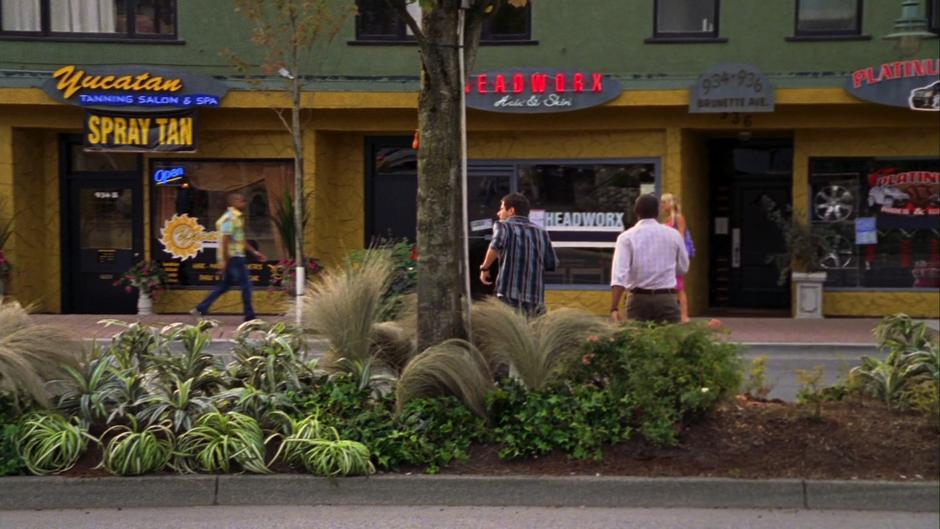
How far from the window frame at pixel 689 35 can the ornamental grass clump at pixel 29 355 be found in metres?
11.1

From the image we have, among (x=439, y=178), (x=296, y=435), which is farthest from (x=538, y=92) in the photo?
(x=296, y=435)

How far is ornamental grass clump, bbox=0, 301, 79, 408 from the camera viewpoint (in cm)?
645

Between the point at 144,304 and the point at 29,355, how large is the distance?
34.0 feet

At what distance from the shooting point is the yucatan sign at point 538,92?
15.6 m

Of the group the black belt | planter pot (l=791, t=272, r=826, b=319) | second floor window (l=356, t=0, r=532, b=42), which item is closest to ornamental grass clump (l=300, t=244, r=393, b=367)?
the black belt

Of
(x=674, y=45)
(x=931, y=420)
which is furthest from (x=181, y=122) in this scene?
(x=931, y=420)

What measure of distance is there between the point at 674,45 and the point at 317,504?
11.5 metres

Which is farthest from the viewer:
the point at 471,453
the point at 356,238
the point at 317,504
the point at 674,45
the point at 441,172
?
the point at 356,238

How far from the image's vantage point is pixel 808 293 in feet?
53.2

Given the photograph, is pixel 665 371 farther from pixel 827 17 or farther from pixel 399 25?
pixel 827 17

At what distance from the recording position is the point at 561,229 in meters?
16.7

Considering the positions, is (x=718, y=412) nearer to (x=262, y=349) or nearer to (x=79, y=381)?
(x=262, y=349)

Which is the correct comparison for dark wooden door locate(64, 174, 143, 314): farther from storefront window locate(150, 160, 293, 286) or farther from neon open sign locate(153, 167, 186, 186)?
storefront window locate(150, 160, 293, 286)

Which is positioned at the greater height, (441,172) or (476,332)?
(441,172)
